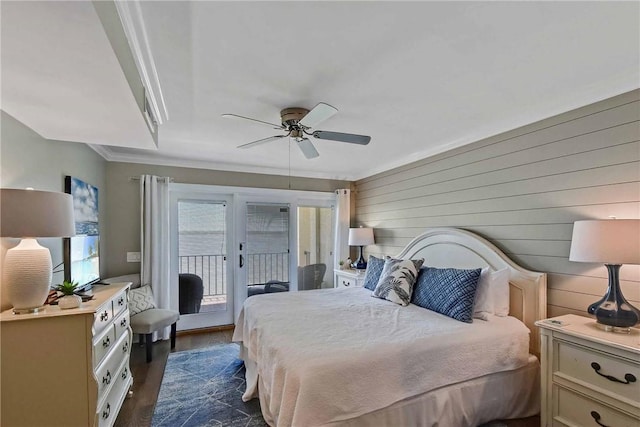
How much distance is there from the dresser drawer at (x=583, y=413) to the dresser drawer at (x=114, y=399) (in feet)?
9.47

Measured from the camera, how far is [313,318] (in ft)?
8.36

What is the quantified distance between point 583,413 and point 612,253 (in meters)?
1.00

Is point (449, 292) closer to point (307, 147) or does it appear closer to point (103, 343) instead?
point (307, 147)

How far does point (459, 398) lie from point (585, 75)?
7.57ft

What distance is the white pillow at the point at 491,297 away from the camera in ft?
8.64

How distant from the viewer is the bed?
176 cm

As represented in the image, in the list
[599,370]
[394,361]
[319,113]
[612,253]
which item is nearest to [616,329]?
[599,370]

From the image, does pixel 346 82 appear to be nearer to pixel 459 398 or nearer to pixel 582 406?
pixel 459 398

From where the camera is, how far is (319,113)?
7.10 ft

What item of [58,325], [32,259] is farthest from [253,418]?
[32,259]

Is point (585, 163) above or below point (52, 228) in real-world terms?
above

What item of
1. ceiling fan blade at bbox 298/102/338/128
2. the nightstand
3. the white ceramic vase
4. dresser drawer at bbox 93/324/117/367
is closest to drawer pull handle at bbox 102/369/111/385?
dresser drawer at bbox 93/324/117/367

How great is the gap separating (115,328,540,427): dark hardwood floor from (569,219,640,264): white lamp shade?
134 centimetres

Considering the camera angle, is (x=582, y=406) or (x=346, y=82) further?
(x=346, y=82)
